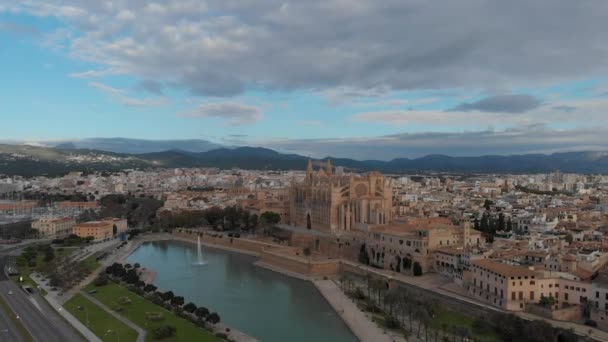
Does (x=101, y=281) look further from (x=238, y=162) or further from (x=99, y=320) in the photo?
(x=238, y=162)

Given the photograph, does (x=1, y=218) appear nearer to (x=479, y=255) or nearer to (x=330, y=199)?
(x=330, y=199)

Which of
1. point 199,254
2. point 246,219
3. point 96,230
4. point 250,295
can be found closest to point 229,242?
point 199,254

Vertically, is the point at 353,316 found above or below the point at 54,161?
below

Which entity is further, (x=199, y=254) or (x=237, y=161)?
(x=237, y=161)

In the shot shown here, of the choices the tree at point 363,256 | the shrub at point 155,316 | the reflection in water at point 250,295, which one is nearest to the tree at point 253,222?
the reflection in water at point 250,295

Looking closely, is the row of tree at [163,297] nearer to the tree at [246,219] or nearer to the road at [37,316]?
the road at [37,316]

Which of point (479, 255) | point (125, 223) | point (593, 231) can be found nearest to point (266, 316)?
point (479, 255)

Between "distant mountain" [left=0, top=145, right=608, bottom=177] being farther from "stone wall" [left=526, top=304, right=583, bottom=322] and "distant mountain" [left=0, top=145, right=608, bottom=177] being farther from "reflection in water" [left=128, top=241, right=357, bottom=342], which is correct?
"stone wall" [left=526, top=304, right=583, bottom=322]
